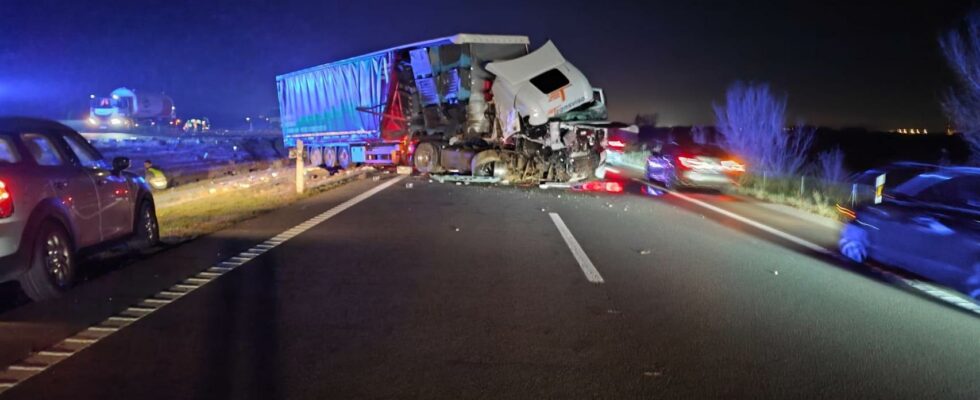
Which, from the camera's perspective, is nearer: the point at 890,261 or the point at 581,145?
the point at 890,261

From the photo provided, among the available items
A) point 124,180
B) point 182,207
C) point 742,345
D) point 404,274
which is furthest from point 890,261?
point 182,207

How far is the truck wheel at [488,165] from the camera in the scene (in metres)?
19.8

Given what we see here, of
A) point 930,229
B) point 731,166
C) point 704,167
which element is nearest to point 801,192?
point 731,166

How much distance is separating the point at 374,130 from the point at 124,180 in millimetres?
13877

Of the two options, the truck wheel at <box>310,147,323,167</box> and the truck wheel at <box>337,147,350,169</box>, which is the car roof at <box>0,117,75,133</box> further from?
the truck wheel at <box>310,147,323,167</box>

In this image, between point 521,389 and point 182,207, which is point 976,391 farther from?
point 182,207

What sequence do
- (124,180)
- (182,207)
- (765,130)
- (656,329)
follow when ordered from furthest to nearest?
(765,130)
(182,207)
(124,180)
(656,329)

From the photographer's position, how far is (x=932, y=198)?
27.2ft

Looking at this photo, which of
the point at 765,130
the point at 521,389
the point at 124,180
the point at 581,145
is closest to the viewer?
the point at 521,389

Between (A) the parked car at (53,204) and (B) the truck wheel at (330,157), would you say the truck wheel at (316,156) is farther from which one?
(A) the parked car at (53,204)

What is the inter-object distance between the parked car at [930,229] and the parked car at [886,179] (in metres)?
0.15

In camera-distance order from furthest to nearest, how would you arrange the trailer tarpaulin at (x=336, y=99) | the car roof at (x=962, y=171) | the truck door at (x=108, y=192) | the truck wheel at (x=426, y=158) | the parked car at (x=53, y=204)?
the trailer tarpaulin at (x=336, y=99) → the truck wheel at (x=426, y=158) → the truck door at (x=108, y=192) → the car roof at (x=962, y=171) → the parked car at (x=53, y=204)

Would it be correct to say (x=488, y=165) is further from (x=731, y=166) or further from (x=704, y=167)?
(x=731, y=166)

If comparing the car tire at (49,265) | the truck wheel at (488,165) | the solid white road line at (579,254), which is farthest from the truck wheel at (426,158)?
the car tire at (49,265)
